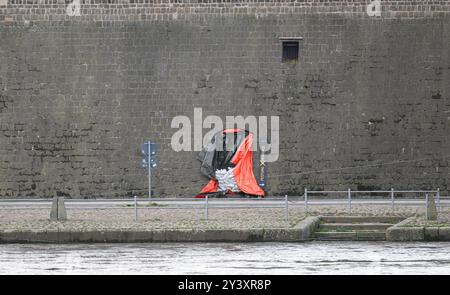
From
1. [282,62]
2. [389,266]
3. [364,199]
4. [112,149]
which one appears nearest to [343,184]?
[364,199]

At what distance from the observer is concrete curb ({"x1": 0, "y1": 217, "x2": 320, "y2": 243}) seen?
28.2 m

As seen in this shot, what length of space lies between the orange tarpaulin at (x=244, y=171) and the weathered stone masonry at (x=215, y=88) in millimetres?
544

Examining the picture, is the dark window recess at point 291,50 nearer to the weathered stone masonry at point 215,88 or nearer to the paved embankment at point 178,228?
the weathered stone masonry at point 215,88

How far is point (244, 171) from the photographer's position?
45562 millimetres

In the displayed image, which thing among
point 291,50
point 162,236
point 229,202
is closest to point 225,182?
point 229,202

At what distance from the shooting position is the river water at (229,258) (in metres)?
22.4

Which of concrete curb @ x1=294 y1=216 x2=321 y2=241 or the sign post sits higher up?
the sign post

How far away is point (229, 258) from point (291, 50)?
2132 centimetres

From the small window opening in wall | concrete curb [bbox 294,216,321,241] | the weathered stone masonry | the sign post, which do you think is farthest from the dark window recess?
concrete curb [bbox 294,216,321,241]

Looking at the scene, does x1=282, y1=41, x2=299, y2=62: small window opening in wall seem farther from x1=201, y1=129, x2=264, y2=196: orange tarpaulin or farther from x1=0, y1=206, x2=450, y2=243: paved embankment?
x1=0, y1=206, x2=450, y2=243: paved embankment

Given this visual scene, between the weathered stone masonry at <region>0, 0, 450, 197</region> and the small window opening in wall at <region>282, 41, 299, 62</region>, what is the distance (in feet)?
0.68

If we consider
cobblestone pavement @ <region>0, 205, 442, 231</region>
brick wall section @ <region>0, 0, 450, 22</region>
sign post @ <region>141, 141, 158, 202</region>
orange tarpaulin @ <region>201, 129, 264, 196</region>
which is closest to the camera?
cobblestone pavement @ <region>0, 205, 442, 231</region>
